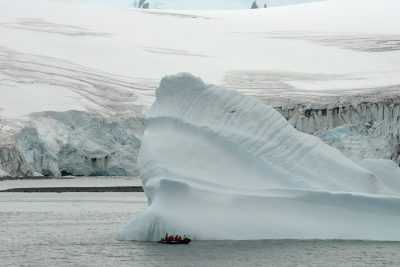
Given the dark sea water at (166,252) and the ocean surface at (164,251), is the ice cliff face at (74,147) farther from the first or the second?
the dark sea water at (166,252)

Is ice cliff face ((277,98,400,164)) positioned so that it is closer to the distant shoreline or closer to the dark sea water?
the distant shoreline

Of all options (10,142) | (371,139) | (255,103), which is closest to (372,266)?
(255,103)

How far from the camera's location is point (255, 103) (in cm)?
2123

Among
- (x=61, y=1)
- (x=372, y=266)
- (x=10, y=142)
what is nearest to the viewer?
(x=372, y=266)

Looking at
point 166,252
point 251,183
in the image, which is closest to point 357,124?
point 251,183

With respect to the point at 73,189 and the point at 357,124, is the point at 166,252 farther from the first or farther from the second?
the point at 357,124

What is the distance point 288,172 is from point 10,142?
2276 centimetres

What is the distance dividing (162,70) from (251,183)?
44.5 m

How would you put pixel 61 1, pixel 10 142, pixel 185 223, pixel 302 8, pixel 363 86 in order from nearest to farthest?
1. pixel 185 223
2. pixel 10 142
3. pixel 363 86
4. pixel 61 1
5. pixel 302 8

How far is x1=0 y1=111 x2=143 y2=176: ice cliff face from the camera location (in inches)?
1645

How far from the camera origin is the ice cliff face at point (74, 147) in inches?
1645

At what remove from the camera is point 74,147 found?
43.2 meters

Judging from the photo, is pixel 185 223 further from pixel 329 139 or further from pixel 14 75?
pixel 14 75

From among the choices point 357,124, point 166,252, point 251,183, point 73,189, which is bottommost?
point 166,252
